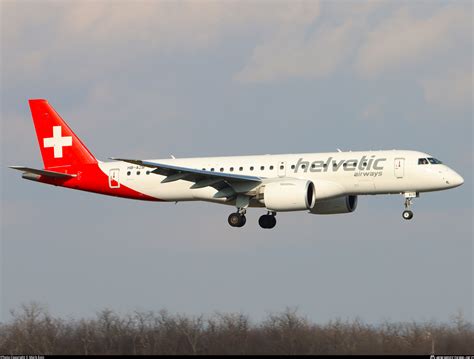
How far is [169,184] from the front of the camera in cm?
6625

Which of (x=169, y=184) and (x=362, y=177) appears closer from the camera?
(x=362, y=177)

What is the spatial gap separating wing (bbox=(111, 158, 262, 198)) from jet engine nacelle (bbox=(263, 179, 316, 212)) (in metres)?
1.22

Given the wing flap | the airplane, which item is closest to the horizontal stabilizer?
the airplane

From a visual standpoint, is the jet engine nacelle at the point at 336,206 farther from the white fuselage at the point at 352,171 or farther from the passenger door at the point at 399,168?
the passenger door at the point at 399,168

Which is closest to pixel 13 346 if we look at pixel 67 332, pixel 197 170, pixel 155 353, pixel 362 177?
pixel 67 332

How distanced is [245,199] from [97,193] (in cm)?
916

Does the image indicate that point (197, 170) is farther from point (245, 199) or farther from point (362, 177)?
point (362, 177)

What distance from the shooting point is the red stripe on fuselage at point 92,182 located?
67.4 metres

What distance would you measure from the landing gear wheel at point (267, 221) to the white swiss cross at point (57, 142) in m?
11.8

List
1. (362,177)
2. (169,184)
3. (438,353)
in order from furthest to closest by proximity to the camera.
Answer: (169,184), (362,177), (438,353)

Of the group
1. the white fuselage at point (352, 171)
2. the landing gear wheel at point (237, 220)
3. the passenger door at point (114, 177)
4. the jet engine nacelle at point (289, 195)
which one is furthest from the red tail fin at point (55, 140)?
the jet engine nacelle at point (289, 195)

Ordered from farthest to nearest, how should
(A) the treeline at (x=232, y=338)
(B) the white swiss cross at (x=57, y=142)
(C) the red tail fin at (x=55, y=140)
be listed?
(B) the white swiss cross at (x=57, y=142) → (C) the red tail fin at (x=55, y=140) → (A) the treeline at (x=232, y=338)

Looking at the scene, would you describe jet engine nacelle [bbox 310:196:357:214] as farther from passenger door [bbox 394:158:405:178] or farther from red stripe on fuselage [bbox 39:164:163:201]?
red stripe on fuselage [bbox 39:164:163:201]

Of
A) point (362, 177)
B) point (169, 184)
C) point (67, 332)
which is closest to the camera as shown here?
point (67, 332)
